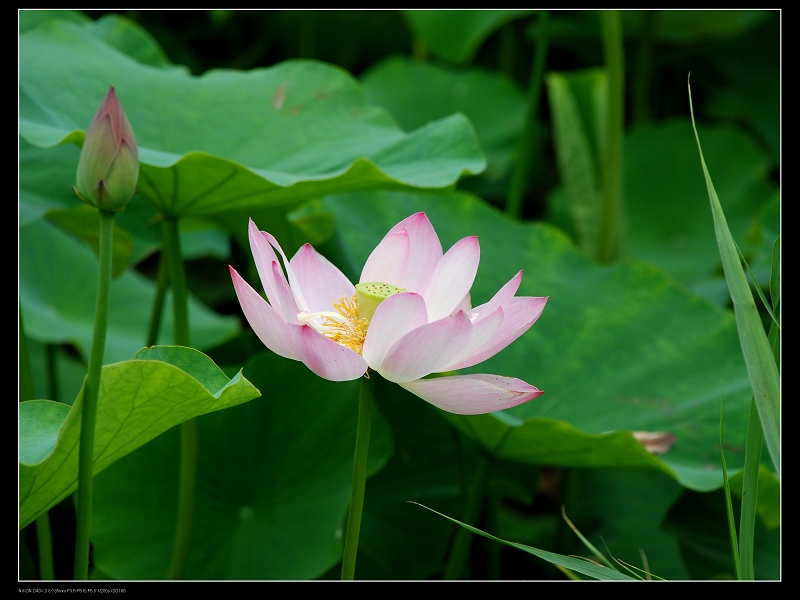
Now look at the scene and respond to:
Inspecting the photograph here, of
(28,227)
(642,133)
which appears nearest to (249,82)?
(28,227)

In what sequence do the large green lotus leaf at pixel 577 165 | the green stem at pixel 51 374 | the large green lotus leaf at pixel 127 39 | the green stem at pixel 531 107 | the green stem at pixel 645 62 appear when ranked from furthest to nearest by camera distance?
the green stem at pixel 645 62 → the large green lotus leaf at pixel 577 165 → the green stem at pixel 531 107 → the large green lotus leaf at pixel 127 39 → the green stem at pixel 51 374

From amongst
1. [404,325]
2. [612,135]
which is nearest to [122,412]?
[404,325]

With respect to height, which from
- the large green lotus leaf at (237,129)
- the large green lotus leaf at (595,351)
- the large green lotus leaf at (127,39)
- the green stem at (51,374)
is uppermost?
the large green lotus leaf at (127,39)

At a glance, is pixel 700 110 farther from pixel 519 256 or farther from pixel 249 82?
pixel 249 82

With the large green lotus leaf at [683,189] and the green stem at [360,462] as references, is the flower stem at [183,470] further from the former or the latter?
the large green lotus leaf at [683,189]

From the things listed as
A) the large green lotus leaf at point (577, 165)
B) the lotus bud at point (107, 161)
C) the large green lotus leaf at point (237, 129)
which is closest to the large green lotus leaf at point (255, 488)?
the large green lotus leaf at point (237, 129)

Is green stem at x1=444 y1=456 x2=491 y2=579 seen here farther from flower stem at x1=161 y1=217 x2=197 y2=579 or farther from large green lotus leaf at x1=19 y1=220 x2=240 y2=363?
large green lotus leaf at x1=19 y1=220 x2=240 y2=363
